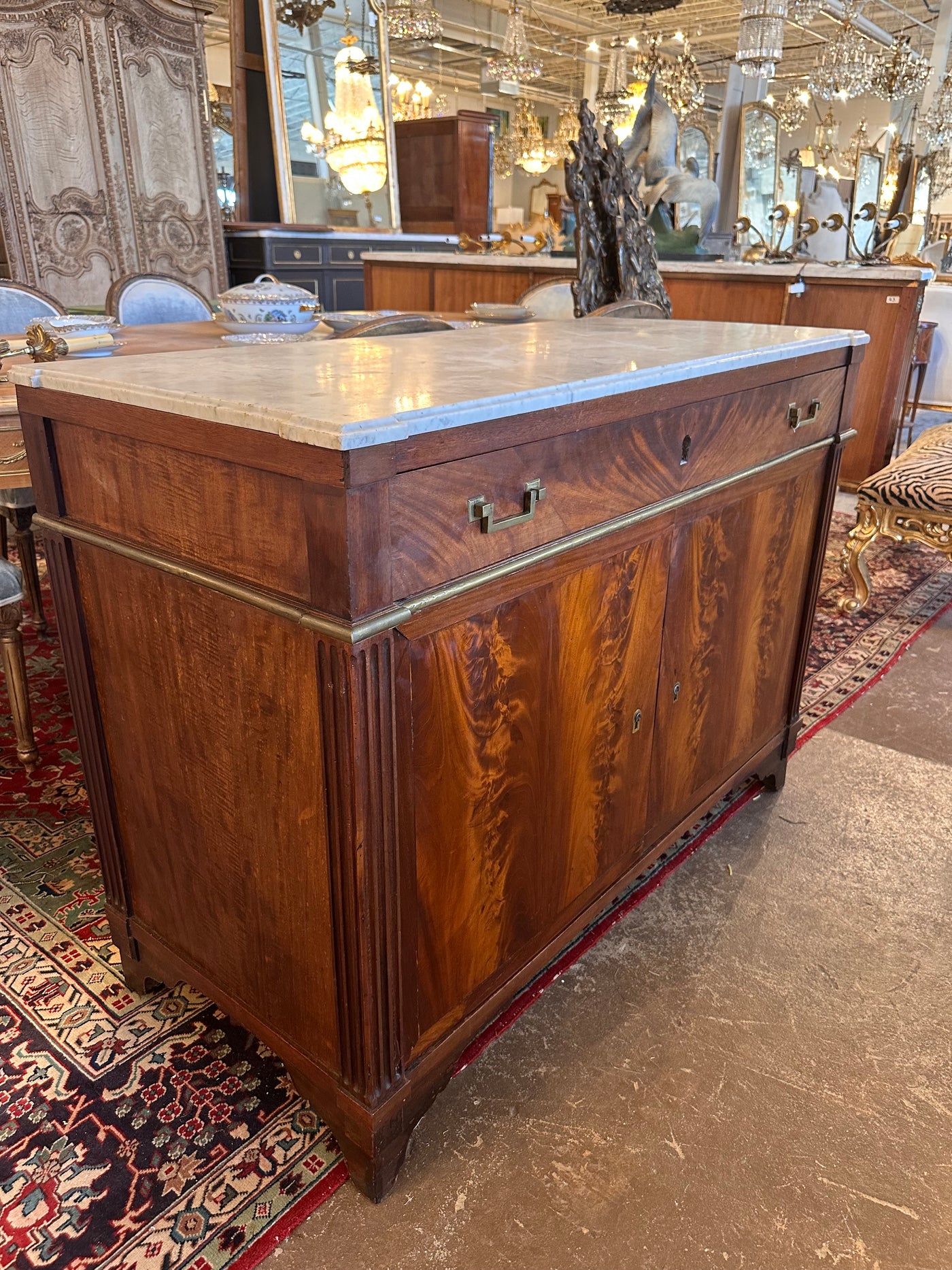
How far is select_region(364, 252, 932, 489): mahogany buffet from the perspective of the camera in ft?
13.8

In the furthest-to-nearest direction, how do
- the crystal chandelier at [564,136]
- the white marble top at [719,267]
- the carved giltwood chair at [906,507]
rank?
the crystal chandelier at [564,136]
the white marble top at [719,267]
the carved giltwood chair at [906,507]

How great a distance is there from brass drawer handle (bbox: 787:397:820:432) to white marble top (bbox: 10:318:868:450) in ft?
0.31

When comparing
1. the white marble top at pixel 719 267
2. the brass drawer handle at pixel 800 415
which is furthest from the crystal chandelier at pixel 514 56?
the brass drawer handle at pixel 800 415

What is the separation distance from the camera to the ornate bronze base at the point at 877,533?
2787 mm

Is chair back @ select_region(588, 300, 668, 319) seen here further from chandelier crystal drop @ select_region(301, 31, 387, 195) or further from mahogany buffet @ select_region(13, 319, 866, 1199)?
chandelier crystal drop @ select_region(301, 31, 387, 195)

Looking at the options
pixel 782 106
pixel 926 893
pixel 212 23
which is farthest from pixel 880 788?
pixel 212 23

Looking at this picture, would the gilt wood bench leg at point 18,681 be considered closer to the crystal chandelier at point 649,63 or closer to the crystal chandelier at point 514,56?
the crystal chandelier at point 514,56

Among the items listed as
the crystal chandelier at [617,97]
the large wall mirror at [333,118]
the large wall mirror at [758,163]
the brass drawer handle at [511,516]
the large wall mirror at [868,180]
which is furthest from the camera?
the large wall mirror at [868,180]

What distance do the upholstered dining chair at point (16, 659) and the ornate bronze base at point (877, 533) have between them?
2467 millimetres

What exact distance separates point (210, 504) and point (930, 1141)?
124cm

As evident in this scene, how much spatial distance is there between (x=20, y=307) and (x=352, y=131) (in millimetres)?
4501

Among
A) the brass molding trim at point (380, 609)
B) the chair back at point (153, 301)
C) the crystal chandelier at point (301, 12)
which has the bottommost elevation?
the brass molding trim at point (380, 609)

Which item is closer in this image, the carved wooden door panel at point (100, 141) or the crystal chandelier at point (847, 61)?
the carved wooden door panel at point (100, 141)

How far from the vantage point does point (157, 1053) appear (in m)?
1.30
